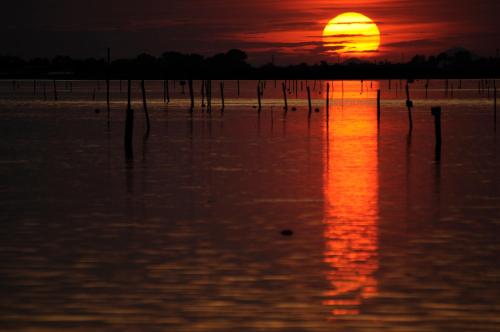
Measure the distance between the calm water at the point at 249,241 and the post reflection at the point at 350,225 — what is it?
0.05 meters

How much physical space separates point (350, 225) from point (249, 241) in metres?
3.09

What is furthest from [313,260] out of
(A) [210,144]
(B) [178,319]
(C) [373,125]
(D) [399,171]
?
(C) [373,125]

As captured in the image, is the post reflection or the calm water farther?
the post reflection

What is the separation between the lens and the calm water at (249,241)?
12.5 meters

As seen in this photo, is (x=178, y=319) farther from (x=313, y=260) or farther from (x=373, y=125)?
(x=373, y=125)

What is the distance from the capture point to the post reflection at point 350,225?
13805 millimetres

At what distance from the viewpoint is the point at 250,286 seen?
14227 mm

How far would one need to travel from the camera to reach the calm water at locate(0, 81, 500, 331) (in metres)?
12.5

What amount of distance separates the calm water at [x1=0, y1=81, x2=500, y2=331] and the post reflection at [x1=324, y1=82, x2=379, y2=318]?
0.16 feet

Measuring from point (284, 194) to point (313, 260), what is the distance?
10419 millimetres

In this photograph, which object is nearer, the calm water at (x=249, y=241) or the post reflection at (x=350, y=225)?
the calm water at (x=249, y=241)

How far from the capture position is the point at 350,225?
827 inches

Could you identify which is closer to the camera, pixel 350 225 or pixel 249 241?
pixel 249 241

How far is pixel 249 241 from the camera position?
18703mm
